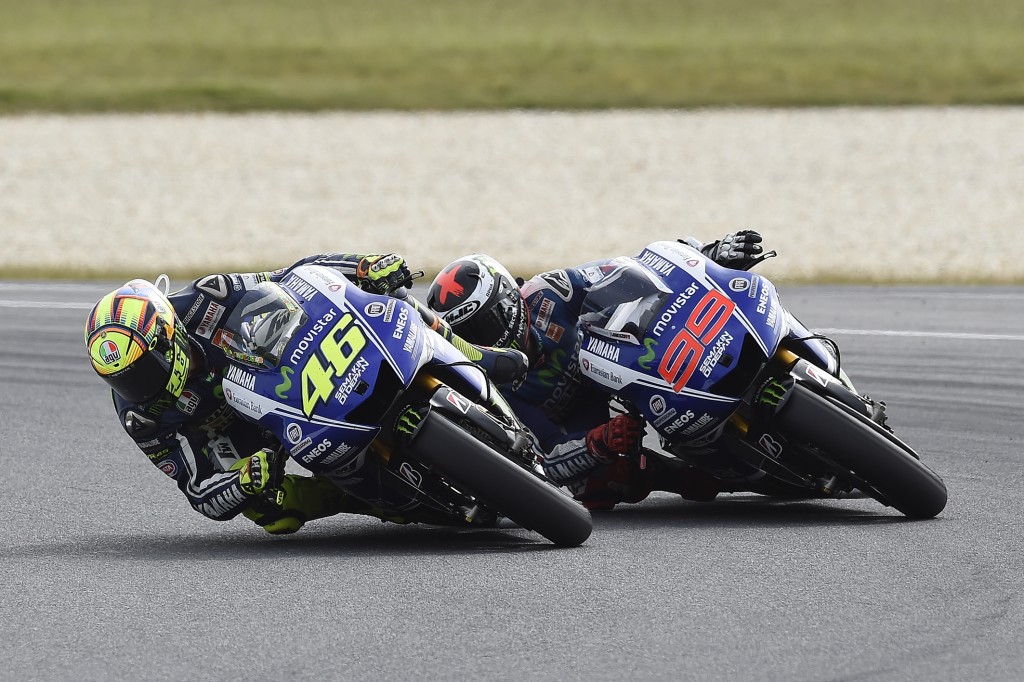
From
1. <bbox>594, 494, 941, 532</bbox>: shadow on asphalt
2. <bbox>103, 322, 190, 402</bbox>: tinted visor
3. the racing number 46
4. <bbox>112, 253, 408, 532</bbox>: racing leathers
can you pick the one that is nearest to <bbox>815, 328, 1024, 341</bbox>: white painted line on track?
<bbox>594, 494, 941, 532</bbox>: shadow on asphalt

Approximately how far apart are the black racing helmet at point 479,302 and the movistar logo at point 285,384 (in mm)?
953

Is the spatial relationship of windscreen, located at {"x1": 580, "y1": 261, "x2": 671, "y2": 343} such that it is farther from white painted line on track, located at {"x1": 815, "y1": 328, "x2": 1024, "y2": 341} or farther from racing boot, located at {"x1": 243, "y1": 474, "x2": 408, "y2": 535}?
white painted line on track, located at {"x1": 815, "y1": 328, "x2": 1024, "y2": 341}

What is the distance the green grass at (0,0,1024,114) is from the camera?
30984 mm

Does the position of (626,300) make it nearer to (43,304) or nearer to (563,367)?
(563,367)

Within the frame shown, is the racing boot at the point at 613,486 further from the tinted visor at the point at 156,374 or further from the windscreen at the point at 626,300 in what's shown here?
the tinted visor at the point at 156,374

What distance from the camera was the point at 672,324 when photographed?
6613 millimetres

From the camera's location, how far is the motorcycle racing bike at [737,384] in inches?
244

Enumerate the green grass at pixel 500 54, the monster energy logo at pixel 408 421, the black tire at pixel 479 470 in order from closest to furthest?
the black tire at pixel 479 470
the monster energy logo at pixel 408 421
the green grass at pixel 500 54

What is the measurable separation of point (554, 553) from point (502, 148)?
2102 centimetres

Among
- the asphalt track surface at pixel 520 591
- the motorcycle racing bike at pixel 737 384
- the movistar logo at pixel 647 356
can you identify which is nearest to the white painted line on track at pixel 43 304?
the asphalt track surface at pixel 520 591

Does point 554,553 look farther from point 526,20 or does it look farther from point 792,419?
point 526,20

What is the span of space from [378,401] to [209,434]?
93 cm

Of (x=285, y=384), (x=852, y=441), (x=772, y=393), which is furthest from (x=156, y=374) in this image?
(x=852, y=441)

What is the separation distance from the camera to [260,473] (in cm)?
612
